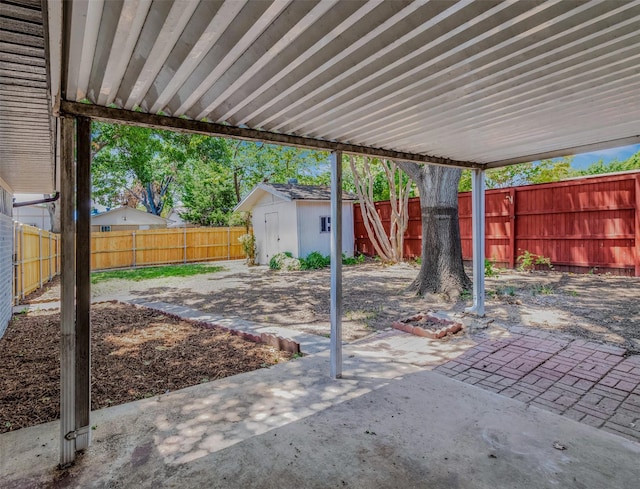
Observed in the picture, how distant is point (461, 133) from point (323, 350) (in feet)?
8.90

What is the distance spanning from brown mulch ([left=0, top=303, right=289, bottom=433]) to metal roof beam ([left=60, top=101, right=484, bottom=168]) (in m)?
2.23

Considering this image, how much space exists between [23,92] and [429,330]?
15.0 feet

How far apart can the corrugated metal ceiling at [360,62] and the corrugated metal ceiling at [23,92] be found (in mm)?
215

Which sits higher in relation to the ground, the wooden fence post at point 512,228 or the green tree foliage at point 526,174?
the green tree foliage at point 526,174

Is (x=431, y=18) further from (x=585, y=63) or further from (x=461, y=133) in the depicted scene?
(x=461, y=133)

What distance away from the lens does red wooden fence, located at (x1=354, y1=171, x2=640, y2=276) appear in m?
8.47

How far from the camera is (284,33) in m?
1.75

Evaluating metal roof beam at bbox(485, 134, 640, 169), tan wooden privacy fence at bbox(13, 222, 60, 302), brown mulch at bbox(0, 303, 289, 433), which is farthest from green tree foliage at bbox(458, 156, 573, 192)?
tan wooden privacy fence at bbox(13, 222, 60, 302)

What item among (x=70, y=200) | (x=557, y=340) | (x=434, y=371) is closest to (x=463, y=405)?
(x=434, y=371)

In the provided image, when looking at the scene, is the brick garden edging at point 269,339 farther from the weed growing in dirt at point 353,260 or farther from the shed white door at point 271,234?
the shed white door at point 271,234

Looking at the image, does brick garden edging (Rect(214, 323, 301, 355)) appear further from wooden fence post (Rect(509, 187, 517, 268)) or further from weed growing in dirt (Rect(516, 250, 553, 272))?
wooden fence post (Rect(509, 187, 517, 268))

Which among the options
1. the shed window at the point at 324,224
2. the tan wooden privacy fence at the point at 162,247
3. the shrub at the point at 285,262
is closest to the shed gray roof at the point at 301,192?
the shed window at the point at 324,224

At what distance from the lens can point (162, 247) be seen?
15.7 m

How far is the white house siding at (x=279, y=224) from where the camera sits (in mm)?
13891
